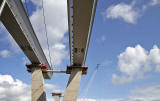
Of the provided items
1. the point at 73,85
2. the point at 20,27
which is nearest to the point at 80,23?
the point at 20,27

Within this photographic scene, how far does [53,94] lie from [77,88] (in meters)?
31.6

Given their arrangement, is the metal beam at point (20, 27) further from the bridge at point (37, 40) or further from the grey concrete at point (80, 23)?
the grey concrete at point (80, 23)

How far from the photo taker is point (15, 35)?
1958 cm

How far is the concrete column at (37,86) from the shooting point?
89.4ft

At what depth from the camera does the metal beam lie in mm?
15789

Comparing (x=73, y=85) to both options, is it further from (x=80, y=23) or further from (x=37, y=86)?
(x=80, y=23)

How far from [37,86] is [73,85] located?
635cm

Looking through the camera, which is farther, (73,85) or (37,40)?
(73,85)

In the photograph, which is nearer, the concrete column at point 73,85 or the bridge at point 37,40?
the bridge at point 37,40

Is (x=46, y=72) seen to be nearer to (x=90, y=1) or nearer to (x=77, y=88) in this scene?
(x=77, y=88)

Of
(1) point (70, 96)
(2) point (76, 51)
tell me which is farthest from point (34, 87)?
(2) point (76, 51)

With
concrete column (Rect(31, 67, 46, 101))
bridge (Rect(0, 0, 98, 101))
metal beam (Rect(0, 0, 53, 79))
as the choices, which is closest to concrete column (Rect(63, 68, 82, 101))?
bridge (Rect(0, 0, 98, 101))

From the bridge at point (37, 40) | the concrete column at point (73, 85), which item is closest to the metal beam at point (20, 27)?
the bridge at point (37, 40)

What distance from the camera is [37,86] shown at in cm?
2794
